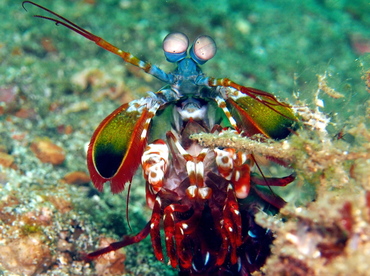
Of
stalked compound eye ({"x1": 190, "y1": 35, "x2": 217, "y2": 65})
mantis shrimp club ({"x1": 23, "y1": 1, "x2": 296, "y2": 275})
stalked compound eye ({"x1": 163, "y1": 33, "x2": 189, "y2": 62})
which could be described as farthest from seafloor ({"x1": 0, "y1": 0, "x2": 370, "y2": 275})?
stalked compound eye ({"x1": 163, "y1": 33, "x2": 189, "y2": 62})

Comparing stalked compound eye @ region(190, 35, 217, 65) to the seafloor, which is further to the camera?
stalked compound eye @ region(190, 35, 217, 65)

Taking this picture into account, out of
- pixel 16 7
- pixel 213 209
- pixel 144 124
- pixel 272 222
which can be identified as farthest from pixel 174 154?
pixel 16 7

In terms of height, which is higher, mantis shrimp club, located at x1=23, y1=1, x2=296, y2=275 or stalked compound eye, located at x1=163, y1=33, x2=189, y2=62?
stalked compound eye, located at x1=163, y1=33, x2=189, y2=62

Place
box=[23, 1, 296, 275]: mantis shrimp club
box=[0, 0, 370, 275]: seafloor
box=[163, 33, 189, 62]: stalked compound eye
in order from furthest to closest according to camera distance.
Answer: box=[163, 33, 189, 62]: stalked compound eye
box=[23, 1, 296, 275]: mantis shrimp club
box=[0, 0, 370, 275]: seafloor

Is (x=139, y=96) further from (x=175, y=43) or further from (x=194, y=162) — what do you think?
(x=194, y=162)

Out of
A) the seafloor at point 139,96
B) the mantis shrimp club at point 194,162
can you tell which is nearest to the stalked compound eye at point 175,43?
the mantis shrimp club at point 194,162

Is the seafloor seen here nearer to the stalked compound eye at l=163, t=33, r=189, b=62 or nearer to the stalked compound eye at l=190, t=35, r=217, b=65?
the stalked compound eye at l=190, t=35, r=217, b=65

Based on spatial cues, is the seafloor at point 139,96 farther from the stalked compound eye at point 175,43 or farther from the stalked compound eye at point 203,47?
the stalked compound eye at point 175,43

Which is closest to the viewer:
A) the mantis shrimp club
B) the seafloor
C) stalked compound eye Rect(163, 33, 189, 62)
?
the seafloor

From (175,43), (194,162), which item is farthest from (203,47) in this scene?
(194,162)
